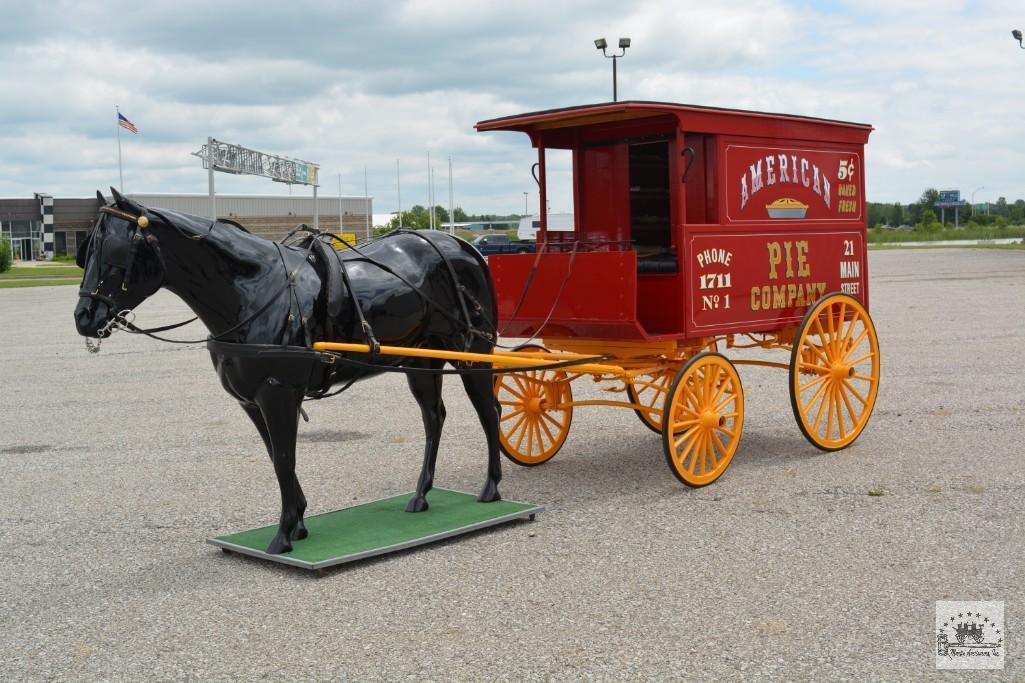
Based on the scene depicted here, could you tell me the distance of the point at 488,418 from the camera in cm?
749

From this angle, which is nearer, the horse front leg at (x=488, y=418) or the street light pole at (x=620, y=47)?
the horse front leg at (x=488, y=418)

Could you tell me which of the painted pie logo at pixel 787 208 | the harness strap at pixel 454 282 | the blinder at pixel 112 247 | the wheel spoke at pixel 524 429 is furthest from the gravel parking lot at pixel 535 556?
the painted pie logo at pixel 787 208

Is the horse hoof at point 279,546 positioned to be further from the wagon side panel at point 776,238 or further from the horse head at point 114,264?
the wagon side panel at point 776,238

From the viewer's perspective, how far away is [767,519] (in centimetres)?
692

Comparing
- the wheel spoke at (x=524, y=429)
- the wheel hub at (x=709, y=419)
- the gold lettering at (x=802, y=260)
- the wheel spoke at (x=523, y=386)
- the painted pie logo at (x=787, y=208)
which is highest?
the painted pie logo at (x=787, y=208)

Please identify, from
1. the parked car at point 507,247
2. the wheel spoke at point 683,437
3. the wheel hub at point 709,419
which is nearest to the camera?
the wheel spoke at point 683,437

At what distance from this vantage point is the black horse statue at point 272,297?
5.62m

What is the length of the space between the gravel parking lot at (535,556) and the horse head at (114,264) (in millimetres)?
1471

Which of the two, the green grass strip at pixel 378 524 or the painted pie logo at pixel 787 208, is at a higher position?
the painted pie logo at pixel 787 208

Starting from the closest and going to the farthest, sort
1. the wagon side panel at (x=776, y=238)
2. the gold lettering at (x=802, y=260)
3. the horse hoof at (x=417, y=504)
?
the horse hoof at (x=417, y=504) < the wagon side panel at (x=776, y=238) < the gold lettering at (x=802, y=260)

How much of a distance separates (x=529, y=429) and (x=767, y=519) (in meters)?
2.41

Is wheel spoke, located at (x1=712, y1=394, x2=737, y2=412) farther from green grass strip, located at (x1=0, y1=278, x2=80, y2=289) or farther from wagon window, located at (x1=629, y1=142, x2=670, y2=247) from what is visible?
green grass strip, located at (x1=0, y1=278, x2=80, y2=289)

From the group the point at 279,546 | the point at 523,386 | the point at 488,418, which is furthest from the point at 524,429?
the point at 279,546

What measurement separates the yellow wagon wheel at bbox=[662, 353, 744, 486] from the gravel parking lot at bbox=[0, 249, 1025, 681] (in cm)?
20
